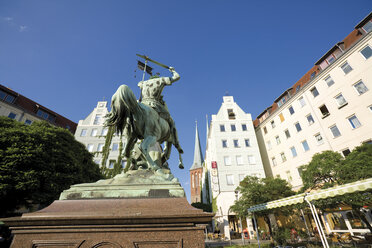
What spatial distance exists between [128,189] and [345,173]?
14197mm

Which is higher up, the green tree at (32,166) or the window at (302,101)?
the window at (302,101)

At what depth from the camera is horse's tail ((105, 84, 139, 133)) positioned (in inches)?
128

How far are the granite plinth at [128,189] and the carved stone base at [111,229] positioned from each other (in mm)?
446

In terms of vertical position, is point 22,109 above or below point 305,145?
above

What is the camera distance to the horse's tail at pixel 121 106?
10.7 feet

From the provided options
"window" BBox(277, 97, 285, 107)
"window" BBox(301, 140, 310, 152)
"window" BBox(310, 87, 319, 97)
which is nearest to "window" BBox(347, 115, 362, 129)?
"window" BBox(310, 87, 319, 97)

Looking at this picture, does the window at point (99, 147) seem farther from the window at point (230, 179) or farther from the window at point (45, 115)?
the window at point (230, 179)

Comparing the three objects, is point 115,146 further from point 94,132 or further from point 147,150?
point 147,150

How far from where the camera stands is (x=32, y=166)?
49.9 feet

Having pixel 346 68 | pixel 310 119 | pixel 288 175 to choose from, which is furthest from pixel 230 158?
pixel 346 68

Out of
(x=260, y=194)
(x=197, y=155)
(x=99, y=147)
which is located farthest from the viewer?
(x=197, y=155)

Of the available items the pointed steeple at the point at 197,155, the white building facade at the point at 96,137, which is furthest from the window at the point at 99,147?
the pointed steeple at the point at 197,155

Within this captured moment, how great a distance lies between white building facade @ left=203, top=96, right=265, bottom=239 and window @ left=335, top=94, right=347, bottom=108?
1260cm

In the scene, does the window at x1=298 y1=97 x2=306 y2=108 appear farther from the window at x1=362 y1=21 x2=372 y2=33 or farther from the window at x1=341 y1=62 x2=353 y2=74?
the window at x1=362 y1=21 x2=372 y2=33
